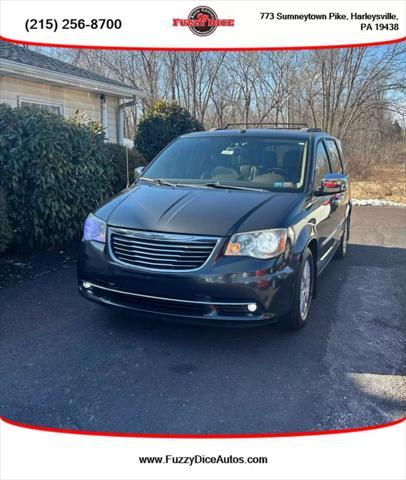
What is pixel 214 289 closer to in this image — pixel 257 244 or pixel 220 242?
pixel 220 242

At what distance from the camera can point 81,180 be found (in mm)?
6152

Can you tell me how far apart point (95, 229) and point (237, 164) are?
1585 millimetres

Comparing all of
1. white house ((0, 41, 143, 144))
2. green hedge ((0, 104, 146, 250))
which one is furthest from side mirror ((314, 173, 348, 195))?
white house ((0, 41, 143, 144))

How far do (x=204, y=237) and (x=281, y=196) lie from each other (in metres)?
0.97

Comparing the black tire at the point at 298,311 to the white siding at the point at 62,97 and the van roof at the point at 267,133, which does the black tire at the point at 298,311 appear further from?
the white siding at the point at 62,97

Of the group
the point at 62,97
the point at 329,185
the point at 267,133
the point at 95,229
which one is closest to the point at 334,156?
the point at 267,133

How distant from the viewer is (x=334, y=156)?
18.5ft

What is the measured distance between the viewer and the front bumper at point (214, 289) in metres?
3.19

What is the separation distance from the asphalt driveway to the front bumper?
0.36 metres

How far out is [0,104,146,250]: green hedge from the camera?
5.62 metres

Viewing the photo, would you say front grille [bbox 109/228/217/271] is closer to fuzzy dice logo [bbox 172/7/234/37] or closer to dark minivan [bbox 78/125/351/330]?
dark minivan [bbox 78/125/351/330]

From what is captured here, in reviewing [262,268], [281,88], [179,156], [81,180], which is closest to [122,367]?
[262,268]

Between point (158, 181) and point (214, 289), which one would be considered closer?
point (214, 289)

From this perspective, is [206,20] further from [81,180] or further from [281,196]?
[81,180]
